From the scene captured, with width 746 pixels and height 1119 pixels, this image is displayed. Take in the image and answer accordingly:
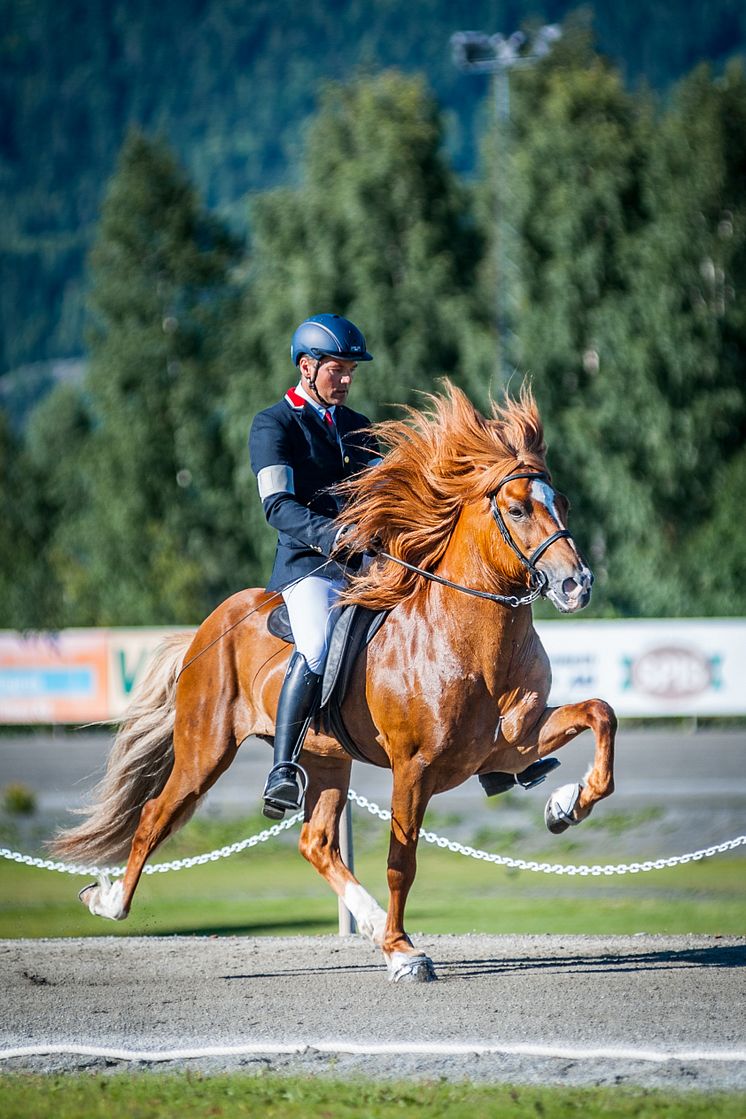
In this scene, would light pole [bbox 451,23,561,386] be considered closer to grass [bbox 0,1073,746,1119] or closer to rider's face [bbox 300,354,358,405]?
rider's face [bbox 300,354,358,405]

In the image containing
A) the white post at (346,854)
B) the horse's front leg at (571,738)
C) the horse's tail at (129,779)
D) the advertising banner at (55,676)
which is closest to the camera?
the horse's front leg at (571,738)

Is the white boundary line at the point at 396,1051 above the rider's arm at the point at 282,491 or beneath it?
beneath

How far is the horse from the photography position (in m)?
5.99

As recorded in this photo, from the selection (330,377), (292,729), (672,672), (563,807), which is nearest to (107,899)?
(292,729)

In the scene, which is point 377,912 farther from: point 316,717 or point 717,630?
point 717,630

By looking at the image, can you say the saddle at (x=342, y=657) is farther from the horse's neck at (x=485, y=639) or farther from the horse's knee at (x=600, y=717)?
the horse's knee at (x=600, y=717)

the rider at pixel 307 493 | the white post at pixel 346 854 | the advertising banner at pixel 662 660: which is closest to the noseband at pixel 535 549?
the rider at pixel 307 493

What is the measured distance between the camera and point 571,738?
6020 mm

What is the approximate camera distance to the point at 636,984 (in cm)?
628

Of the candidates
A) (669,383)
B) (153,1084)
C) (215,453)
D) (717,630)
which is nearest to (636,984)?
(153,1084)

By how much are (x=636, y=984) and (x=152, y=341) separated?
32153 millimetres

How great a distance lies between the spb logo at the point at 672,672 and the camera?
19312mm

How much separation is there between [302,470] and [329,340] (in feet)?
2.22

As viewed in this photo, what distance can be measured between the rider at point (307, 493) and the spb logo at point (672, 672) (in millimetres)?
13079
